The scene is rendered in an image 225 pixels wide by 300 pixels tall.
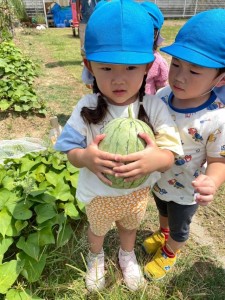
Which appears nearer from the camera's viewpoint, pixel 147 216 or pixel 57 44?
pixel 147 216

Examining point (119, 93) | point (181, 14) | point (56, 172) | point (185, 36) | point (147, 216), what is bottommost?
point (181, 14)

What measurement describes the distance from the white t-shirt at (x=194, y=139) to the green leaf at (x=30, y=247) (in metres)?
1.08

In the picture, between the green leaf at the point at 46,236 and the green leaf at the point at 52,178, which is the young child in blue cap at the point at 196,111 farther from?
the green leaf at the point at 52,178

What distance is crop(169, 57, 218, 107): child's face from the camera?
1502 mm

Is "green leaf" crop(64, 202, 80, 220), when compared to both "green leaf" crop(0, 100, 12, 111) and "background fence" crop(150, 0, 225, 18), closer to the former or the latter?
"green leaf" crop(0, 100, 12, 111)

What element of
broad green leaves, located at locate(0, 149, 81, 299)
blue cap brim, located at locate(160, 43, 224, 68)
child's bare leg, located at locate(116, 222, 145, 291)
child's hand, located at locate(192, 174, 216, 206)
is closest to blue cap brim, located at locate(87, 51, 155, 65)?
blue cap brim, located at locate(160, 43, 224, 68)

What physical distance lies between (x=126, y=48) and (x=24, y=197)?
1.59m

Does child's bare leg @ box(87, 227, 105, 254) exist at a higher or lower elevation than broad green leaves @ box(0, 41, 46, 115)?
higher

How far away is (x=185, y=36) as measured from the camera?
150 centimetres

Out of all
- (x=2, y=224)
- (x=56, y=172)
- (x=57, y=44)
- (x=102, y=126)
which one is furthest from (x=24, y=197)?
(x=57, y=44)

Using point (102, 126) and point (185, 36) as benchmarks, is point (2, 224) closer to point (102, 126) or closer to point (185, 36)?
point (102, 126)

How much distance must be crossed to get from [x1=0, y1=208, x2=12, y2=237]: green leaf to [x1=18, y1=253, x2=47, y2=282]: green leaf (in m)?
0.22

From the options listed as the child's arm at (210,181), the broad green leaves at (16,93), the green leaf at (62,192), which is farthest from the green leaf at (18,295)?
the broad green leaves at (16,93)

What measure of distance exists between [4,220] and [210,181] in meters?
1.59
